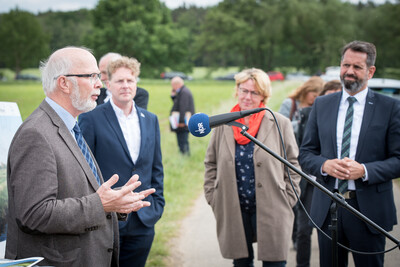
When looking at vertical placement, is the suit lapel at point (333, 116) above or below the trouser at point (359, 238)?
above

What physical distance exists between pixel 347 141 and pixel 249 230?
122 cm

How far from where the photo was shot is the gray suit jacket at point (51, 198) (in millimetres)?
1979

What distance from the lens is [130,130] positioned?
3.37 m

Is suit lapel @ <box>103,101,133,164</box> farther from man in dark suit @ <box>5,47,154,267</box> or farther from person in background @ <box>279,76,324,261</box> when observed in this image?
person in background @ <box>279,76,324,261</box>

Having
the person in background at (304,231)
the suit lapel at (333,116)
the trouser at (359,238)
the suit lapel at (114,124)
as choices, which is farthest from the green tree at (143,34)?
the trouser at (359,238)

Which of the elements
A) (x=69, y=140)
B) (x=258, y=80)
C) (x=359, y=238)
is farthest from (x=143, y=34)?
(x=69, y=140)

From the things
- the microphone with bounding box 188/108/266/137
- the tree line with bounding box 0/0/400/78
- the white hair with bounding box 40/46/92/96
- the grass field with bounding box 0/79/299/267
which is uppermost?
the tree line with bounding box 0/0/400/78

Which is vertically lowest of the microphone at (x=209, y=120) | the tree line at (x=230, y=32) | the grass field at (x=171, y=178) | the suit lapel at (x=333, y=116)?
the grass field at (x=171, y=178)

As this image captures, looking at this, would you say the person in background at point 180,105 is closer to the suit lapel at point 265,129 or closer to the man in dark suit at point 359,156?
the suit lapel at point 265,129

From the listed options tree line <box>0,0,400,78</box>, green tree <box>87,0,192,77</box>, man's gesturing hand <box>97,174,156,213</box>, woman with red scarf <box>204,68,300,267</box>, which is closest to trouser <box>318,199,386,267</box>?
woman with red scarf <box>204,68,300,267</box>

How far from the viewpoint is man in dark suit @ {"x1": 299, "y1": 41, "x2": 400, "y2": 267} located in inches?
115

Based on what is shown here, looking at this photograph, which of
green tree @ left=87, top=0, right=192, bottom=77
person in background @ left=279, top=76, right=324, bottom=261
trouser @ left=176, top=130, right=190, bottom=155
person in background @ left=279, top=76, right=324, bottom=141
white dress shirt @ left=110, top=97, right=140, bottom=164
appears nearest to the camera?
white dress shirt @ left=110, top=97, right=140, bottom=164

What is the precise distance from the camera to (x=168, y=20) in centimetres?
4878

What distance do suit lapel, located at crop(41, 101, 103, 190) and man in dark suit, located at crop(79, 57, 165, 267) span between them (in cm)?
95
